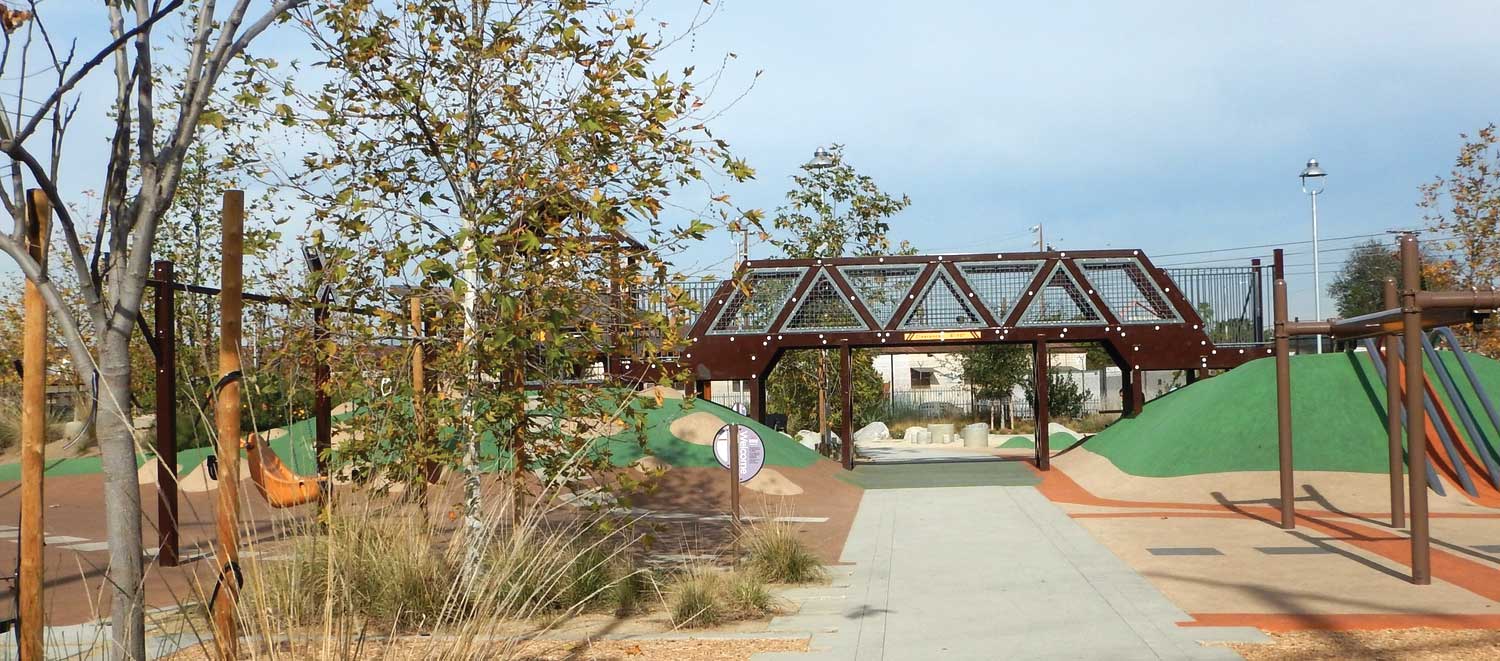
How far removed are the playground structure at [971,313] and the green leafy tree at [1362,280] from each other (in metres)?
36.3

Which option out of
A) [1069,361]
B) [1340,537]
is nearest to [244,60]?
[1340,537]

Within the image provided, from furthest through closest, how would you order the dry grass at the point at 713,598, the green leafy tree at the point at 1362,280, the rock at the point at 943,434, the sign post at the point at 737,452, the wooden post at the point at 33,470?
the green leafy tree at the point at 1362,280, the rock at the point at 943,434, the sign post at the point at 737,452, the dry grass at the point at 713,598, the wooden post at the point at 33,470

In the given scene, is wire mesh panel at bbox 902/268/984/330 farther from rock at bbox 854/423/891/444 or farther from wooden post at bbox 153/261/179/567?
rock at bbox 854/423/891/444

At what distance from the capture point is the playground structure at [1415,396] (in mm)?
10133

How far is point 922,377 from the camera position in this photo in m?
60.5

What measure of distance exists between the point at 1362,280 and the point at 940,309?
152 ft

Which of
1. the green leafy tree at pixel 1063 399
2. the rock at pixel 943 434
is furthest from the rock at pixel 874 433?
the green leafy tree at pixel 1063 399

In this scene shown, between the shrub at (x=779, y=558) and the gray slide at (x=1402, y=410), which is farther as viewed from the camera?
the gray slide at (x=1402, y=410)

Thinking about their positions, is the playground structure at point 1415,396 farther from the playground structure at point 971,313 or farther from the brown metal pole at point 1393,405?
the playground structure at point 971,313

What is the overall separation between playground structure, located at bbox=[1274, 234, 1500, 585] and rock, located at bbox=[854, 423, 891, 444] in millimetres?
21194

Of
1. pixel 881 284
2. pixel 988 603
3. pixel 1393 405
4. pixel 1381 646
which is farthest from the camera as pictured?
pixel 881 284

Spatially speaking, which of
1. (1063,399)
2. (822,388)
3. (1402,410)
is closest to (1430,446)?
(1402,410)

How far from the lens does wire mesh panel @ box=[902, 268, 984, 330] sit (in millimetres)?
23406

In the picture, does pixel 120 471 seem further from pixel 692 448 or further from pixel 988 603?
pixel 692 448
